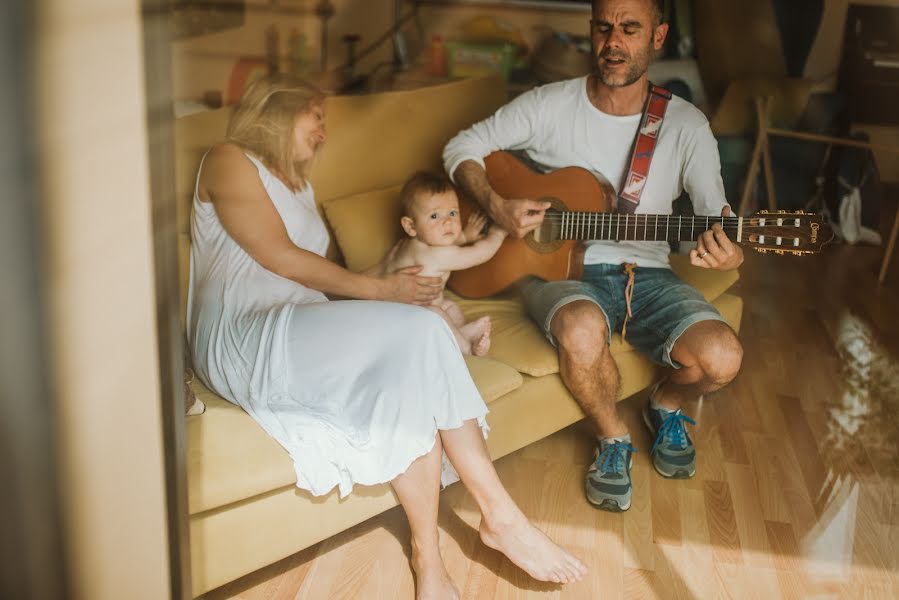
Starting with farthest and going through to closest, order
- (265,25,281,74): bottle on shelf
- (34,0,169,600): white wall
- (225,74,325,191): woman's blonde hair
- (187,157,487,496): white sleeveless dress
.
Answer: (187,157,487,496): white sleeveless dress
(225,74,325,191): woman's blonde hair
(265,25,281,74): bottle on shelf
(34,0,169,600): white wall

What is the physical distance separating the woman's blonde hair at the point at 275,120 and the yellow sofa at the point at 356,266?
0.16 feet

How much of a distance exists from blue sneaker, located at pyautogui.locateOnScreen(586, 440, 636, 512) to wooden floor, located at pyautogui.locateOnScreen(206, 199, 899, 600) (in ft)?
0.08

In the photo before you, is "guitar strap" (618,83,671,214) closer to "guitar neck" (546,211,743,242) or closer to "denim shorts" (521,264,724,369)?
"guitar neck" (546,211,743,242)

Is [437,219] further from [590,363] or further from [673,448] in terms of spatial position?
[673,448]

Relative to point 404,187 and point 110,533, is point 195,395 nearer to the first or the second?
point 110,533

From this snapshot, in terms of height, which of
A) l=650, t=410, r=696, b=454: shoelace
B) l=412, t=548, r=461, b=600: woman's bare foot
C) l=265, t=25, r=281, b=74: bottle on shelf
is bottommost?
l=412, t=548, r=461, b=600: woman's bare foot

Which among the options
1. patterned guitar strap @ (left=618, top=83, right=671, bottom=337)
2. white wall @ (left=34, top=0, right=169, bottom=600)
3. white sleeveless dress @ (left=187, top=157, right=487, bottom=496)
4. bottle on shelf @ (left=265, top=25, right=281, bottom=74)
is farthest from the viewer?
patterned guitar strap @ (left=618, top=83, right=671, bottom=337)

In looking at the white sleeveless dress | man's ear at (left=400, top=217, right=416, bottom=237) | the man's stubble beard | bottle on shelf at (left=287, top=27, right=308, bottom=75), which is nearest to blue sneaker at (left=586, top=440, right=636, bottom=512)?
the white sleeveless dress

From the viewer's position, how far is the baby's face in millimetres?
1583

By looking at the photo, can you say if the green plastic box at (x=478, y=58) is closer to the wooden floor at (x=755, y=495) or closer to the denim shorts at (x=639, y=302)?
the denim shorts at (x=639, y=302)

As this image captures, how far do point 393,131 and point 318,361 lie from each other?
579 mm

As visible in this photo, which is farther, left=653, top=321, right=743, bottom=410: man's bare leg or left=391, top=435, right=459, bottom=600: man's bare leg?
left=653, top=321, right=743, bottom=410: man's bare leg

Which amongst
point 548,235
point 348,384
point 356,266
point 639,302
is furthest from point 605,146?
point 348,384

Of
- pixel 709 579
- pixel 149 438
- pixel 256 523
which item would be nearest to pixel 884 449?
pixel 709 579
